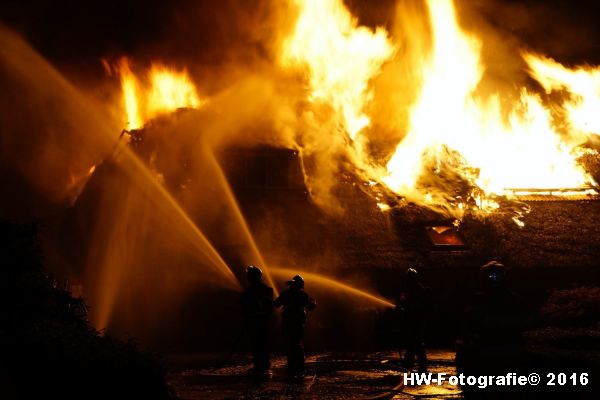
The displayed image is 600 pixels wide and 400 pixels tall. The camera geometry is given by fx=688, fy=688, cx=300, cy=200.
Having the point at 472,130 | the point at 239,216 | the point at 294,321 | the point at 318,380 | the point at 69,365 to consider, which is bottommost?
the point at 318,380

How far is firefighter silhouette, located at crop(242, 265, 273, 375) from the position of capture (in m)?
14.5

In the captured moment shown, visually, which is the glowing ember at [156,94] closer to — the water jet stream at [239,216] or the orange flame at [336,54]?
the orange flame at [336,54]

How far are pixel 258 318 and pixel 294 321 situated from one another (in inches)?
30.8

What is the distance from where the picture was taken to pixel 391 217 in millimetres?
24547

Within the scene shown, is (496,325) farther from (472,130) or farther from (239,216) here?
(472,130)

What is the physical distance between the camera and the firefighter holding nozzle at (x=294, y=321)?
1434 centimetres

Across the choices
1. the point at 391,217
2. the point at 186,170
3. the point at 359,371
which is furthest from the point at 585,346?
the point at 186,170

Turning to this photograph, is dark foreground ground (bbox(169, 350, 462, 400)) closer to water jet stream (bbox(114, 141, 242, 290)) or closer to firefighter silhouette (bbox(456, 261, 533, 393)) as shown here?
firefighter silhouette (bbox(456, 261, 533, 393))

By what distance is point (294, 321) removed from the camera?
14.7 meters

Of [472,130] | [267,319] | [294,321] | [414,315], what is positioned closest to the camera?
[414,315]

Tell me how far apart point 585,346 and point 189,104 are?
23.6 metres

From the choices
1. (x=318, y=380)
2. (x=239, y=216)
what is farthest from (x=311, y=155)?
(x=318, y=380)

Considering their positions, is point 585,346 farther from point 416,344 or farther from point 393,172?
point 393,172

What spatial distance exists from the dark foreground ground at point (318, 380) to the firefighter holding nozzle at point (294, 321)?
0.32m
